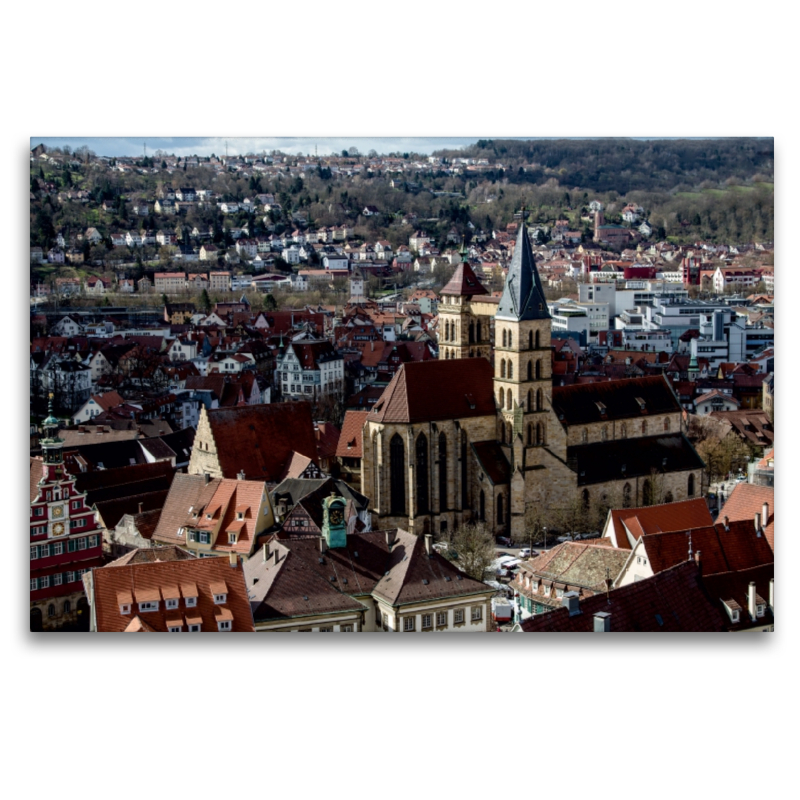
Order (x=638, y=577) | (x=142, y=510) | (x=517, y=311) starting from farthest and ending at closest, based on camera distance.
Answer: (x=517, y=311) < (x=142, y=510) < (x=638, y=577)

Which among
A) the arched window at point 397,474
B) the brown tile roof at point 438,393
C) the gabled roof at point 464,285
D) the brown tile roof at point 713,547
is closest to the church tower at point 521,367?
the brown tile roof at point 438,393

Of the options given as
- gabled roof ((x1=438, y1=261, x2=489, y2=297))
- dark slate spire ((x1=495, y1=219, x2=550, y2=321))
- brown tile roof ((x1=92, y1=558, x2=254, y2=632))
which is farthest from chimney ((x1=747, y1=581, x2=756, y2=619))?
gabled roof ((x1=438, y1=261, x2=489, y2=297))

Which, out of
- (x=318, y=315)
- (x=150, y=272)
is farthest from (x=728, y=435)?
(x=318, y=315)

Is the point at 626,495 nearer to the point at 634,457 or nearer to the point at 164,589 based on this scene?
the point at 634,457

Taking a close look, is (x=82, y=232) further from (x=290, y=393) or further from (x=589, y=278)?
(x=589, y=278)

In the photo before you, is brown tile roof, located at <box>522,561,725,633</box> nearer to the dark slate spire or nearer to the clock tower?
the clock tower

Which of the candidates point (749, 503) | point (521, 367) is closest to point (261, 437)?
point (521, 367)

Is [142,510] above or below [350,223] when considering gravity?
below
